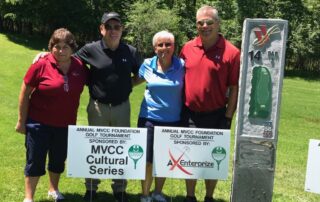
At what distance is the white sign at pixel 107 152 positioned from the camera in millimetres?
4859

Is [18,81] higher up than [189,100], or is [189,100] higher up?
[189,100]

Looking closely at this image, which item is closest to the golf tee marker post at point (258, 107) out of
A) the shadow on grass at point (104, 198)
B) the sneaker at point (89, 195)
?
the shadow on grass at point (104, 198)

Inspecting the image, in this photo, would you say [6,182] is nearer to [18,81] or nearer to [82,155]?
[82,155]

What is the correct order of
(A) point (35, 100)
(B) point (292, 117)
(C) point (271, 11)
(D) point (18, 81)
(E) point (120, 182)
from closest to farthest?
(A) point (35, 100) → (E) point (120, 182) → (B) point (292, 117) → (D) point (18, 81) → (C) point (271, 11)

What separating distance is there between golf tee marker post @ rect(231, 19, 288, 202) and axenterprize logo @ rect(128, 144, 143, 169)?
3.38 feet

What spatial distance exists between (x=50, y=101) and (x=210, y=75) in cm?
178

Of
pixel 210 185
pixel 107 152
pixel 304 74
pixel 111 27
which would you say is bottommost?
pixel 304 74

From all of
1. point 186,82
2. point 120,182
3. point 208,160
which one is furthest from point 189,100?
point 120,182

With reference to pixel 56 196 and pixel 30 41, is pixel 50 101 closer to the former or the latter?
pixel 56 196

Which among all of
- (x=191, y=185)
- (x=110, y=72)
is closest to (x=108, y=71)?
(x=110, y=72)

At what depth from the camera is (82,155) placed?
4.88 m

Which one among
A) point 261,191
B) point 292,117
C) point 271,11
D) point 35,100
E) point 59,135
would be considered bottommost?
point 292,117

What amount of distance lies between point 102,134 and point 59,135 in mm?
596

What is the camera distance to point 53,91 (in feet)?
16.1
